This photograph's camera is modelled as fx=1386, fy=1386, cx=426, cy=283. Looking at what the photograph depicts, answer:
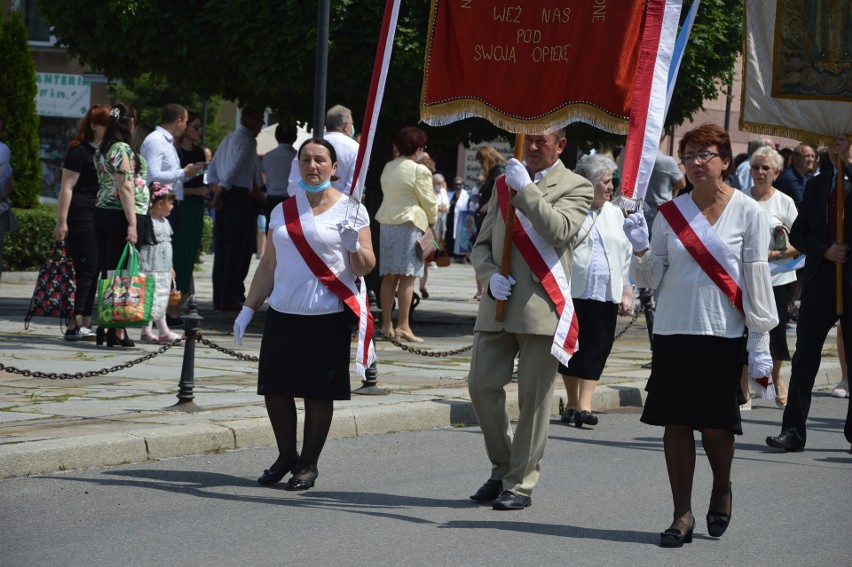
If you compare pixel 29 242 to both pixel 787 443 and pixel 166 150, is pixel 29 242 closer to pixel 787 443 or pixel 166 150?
pixel 166 150

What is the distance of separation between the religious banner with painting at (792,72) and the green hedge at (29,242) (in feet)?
40.5

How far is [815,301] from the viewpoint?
355 inches

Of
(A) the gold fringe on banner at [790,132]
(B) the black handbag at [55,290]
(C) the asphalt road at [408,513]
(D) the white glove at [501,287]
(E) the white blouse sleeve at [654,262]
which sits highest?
(A) the gold fringe on banner at [790,132]

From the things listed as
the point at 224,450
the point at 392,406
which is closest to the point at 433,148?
the point at 392,406

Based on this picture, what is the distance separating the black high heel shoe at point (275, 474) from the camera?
7332 millimetres

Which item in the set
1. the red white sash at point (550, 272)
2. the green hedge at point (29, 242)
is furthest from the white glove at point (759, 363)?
the green hedge at point (29, 242)

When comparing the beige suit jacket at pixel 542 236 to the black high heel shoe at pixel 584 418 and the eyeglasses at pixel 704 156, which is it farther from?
the black high heel shoe at pixel 584 418

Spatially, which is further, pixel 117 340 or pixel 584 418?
pixel 117 340

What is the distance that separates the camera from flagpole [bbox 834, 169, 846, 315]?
28.7ft

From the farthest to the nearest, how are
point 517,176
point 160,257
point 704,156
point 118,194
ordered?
point 160,257, point 118,194, point 517,176, point 704,156

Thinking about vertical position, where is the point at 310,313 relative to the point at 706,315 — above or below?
below

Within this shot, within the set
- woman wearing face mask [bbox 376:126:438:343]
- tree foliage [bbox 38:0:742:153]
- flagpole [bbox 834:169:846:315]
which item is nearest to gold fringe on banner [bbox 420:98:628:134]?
flagpole [bbox 834:169:846:315]

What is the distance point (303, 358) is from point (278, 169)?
759cm

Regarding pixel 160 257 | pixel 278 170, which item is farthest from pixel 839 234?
pixel 278 170
